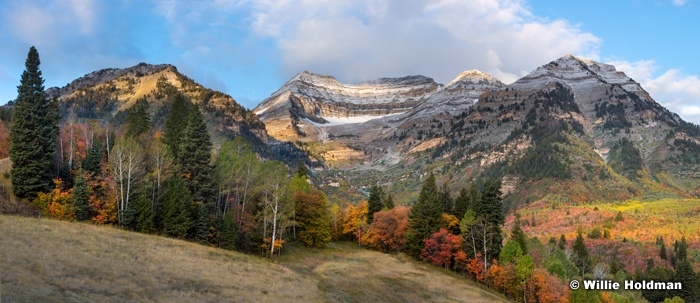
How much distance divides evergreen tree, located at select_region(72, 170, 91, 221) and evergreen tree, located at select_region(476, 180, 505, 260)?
64715mm

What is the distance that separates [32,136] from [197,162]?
22679 mm

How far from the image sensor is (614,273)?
496 ft

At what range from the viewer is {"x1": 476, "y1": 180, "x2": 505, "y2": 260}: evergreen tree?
8975 cm

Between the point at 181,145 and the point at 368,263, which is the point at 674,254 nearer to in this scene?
the point at 368,263

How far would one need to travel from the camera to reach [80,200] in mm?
63500

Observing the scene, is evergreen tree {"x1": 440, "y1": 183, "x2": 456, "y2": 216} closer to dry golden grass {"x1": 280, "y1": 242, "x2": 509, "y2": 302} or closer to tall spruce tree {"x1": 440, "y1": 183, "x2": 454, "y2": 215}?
tall spruce tree {"x1": 440, "y1": 183, "x2": 454, "y2": 215}

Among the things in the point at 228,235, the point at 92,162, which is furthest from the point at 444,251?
the point at 92,162

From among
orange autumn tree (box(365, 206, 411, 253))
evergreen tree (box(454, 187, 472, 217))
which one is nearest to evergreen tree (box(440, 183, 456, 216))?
evergreen tree (box(454, 187, 472, 217))

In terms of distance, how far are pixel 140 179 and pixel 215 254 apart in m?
21.6

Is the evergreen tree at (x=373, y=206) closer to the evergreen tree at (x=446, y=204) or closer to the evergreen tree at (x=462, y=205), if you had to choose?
the evergreen tree at (x=446, y=204)

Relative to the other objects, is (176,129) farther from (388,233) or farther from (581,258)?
(581,258)

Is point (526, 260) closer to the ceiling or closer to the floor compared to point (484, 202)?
closer to the floor

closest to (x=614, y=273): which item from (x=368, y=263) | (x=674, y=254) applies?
(x=674, y=254)

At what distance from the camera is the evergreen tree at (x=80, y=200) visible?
63.1 meters
